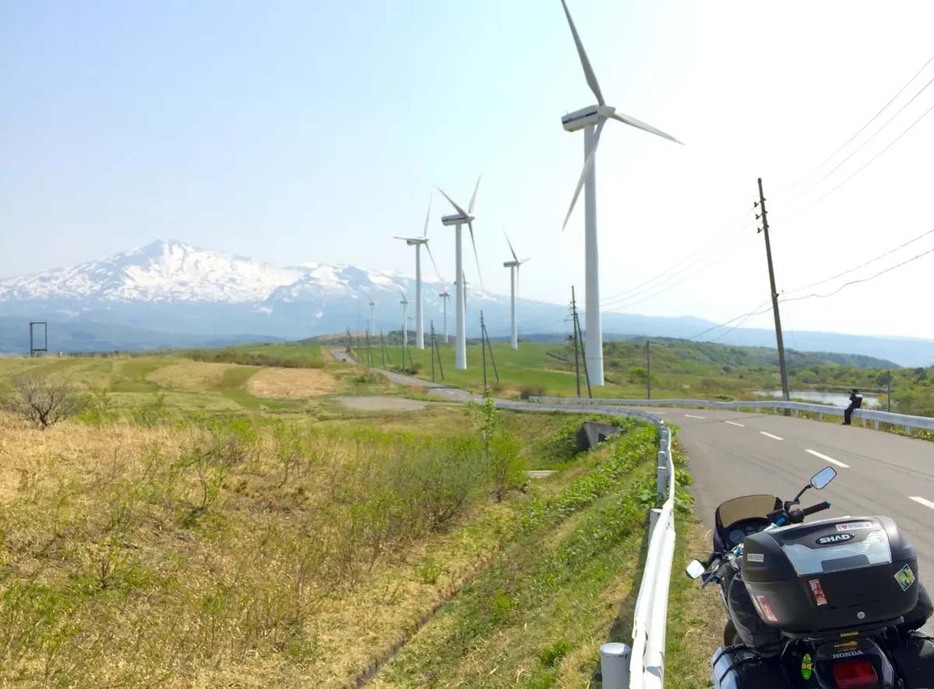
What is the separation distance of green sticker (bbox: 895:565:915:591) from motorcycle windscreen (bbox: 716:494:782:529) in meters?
1.36

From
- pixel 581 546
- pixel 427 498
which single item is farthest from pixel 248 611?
pixel 427 498

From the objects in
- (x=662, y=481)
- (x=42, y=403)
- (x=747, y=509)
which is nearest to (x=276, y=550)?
(x=662, y=481)

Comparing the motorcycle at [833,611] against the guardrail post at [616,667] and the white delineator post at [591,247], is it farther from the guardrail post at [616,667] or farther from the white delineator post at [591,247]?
the white delineator post at [591,247]

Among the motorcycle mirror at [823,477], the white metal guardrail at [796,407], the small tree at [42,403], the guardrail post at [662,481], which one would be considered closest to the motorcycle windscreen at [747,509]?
the motorcycle mirror at [823,477]

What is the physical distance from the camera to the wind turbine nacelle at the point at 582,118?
159 feet

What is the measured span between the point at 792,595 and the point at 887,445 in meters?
17.3

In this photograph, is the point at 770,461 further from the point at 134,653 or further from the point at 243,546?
the point at 134,653

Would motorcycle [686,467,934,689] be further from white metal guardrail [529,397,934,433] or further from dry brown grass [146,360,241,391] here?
dry brown grass [146,360,241,391]

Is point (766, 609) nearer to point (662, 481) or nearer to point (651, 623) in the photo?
point (651, 623)

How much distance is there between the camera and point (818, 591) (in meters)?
3.21

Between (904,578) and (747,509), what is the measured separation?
1.48 m

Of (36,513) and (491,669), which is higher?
(36,513)

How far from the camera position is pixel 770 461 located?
1628cm

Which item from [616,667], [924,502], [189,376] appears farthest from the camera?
[189,376]
